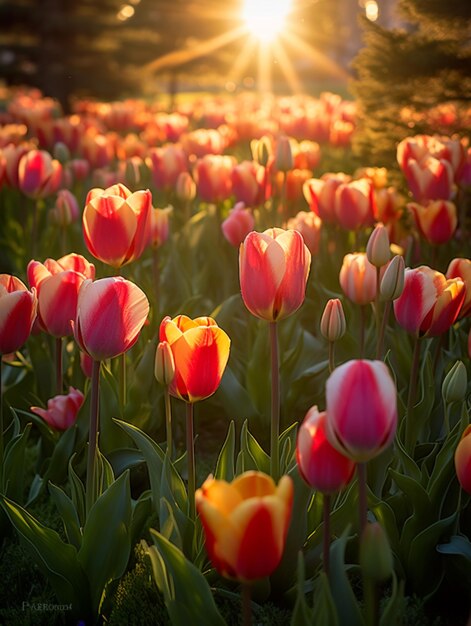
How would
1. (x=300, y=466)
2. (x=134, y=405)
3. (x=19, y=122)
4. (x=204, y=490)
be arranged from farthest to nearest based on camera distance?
(x=19, y=122) < (x=134, y=405) < (x=300, y=466) < (x=204, y=490)

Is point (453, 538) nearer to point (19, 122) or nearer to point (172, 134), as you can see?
point (172, 134)

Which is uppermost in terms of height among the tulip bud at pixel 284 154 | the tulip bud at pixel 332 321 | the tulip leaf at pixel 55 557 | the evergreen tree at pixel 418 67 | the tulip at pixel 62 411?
the evergreen tree at pixel 418 67

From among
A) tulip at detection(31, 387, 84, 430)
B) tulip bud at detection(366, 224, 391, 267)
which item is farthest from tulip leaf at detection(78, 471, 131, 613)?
tulip bud at detection(366, 224, 391, 267)

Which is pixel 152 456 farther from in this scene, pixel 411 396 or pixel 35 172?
pixel 35 172

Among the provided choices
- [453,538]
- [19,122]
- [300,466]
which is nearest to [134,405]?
[453,538]

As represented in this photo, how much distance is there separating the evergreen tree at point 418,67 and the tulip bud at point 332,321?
9.02 feet

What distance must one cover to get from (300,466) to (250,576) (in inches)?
8.3

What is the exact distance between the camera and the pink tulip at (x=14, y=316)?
1.97 meters

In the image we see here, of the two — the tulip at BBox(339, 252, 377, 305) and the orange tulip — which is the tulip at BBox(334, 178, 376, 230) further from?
the orange tulip

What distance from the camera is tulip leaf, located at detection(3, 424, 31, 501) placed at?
89.0 inches

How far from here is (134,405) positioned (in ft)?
9.03

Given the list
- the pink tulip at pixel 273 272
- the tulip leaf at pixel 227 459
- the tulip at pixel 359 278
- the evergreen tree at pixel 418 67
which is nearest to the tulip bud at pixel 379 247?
the tulip at pixel 359 278

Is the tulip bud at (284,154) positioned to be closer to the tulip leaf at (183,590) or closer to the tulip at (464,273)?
the tulip at (464,273)

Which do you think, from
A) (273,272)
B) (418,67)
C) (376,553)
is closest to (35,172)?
(418,67)
